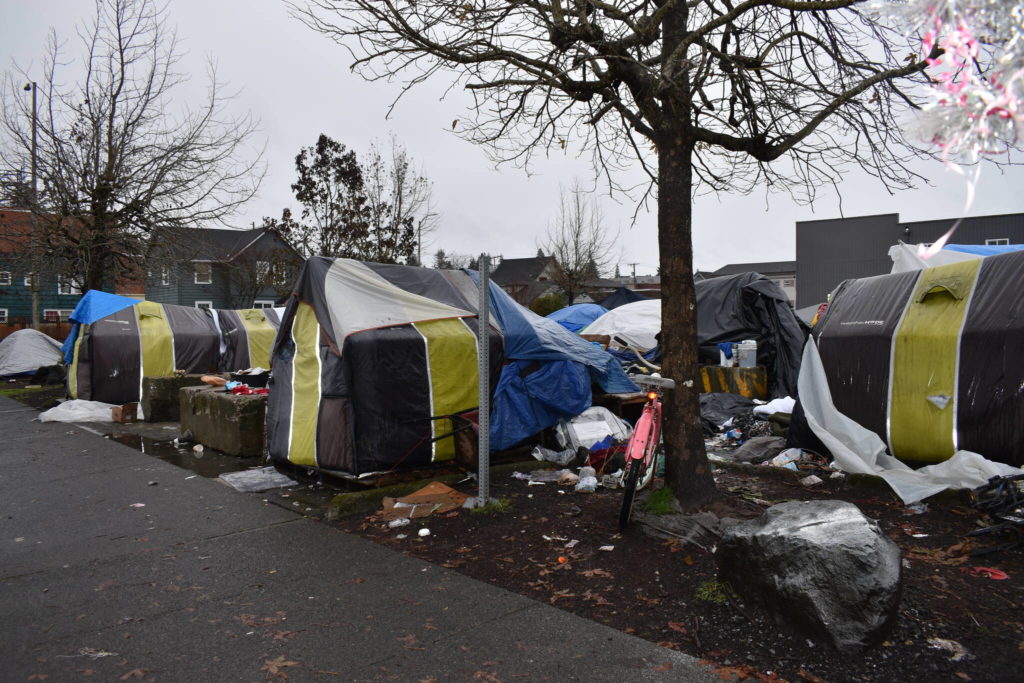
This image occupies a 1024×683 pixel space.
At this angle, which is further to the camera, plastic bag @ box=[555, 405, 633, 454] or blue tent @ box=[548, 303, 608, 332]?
blue tent @ box=[548, 303, 608, 332]

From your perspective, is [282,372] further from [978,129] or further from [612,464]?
[978,129]

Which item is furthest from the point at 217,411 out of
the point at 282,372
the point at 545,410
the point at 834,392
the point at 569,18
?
the point at 834,392

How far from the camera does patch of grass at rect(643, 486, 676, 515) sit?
5.23m

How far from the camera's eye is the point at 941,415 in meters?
5.88

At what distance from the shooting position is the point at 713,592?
12.8 ft

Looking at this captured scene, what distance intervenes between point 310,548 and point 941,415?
220 inches

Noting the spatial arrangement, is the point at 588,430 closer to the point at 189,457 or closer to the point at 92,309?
the point at 189,457

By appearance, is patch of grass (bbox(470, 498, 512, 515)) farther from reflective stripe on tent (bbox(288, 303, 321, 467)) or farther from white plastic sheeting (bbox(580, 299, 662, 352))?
white plastic sheeting (bbox(580, 299, 662, 352))

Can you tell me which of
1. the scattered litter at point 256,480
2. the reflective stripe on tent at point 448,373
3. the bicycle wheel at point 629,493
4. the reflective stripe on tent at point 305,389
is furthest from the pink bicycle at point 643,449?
the scattered litter at point 256,480

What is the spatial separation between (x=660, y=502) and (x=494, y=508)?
151 centimetres

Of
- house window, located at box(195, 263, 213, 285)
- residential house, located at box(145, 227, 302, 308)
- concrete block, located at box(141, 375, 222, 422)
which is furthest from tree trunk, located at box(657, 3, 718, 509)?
→ house window, located at box(195, 263, 213, 285)

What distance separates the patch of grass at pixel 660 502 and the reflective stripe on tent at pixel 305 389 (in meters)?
3.57

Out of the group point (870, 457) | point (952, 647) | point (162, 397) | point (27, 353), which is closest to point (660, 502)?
point (952, 647)

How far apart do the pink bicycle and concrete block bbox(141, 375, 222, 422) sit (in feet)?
32.7
